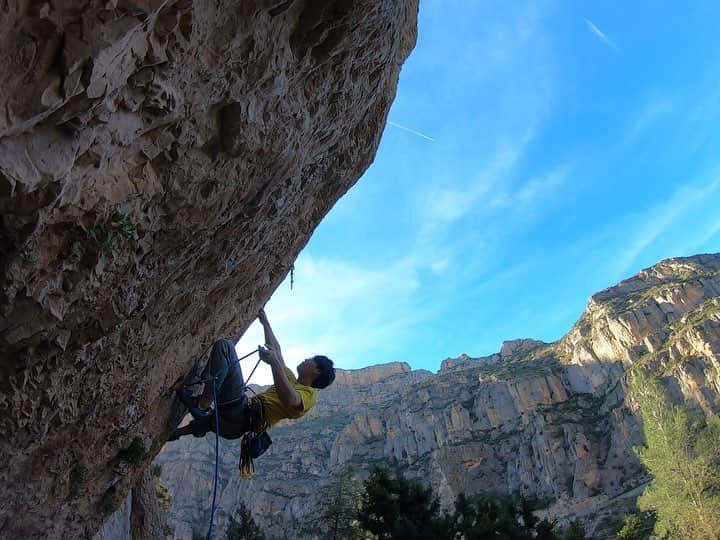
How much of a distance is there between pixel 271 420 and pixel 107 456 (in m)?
1.92

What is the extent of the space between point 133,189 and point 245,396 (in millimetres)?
3261

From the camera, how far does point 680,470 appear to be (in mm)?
22766

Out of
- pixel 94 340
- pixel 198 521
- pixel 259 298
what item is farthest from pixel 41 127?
pixel 198 521

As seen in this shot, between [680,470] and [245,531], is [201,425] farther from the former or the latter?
[245,531]

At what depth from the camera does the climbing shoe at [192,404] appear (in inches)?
244

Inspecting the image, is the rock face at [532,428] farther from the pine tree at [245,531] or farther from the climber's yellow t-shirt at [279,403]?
the climber's yellow t-shirt at [279,403]

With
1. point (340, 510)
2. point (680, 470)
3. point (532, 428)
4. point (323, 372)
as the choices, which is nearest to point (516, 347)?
point (532, 428)

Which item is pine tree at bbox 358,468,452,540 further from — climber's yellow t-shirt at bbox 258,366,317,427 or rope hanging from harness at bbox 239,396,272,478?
climber's yellow t-shirt at bbox 258,366,317,427

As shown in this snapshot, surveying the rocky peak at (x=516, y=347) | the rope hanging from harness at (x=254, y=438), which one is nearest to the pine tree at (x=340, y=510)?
the rope hanging from harness at (x=254, y=438)

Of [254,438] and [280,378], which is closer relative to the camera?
[280,378]

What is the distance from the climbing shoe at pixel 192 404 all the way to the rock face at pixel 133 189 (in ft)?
0.85

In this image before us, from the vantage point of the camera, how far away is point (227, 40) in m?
3.78

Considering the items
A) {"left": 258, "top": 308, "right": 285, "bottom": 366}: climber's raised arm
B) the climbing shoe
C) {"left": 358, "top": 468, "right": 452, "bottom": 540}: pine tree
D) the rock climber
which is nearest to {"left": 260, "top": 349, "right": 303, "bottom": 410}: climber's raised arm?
the rock climber

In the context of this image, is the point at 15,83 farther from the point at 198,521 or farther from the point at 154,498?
the point at 198,521
